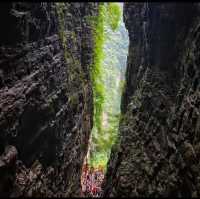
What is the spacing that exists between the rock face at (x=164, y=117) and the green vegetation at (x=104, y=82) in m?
3.07

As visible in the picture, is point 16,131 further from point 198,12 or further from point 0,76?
point 198,12

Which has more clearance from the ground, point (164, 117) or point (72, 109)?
point (164, 117)

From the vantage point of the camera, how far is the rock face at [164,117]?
5570 millimetres

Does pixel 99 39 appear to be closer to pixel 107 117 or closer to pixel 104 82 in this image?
pixel 104 82

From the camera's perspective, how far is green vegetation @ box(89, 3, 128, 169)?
576 inches

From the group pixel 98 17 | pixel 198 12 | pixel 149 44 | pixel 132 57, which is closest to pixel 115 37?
pixel 98 17

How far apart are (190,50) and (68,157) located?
524 centimetres

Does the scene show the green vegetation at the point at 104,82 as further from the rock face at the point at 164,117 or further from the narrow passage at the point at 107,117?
the rock face at the point at 164,117

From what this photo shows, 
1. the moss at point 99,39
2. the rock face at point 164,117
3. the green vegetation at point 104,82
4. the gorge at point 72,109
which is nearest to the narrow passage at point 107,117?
the green vegetation at point 104,82

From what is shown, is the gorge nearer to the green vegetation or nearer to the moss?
the green vegetation

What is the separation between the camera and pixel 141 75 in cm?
983

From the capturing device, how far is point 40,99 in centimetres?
779

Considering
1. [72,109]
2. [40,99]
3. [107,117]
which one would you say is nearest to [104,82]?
[107,117]

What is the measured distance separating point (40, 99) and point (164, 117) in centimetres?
272
